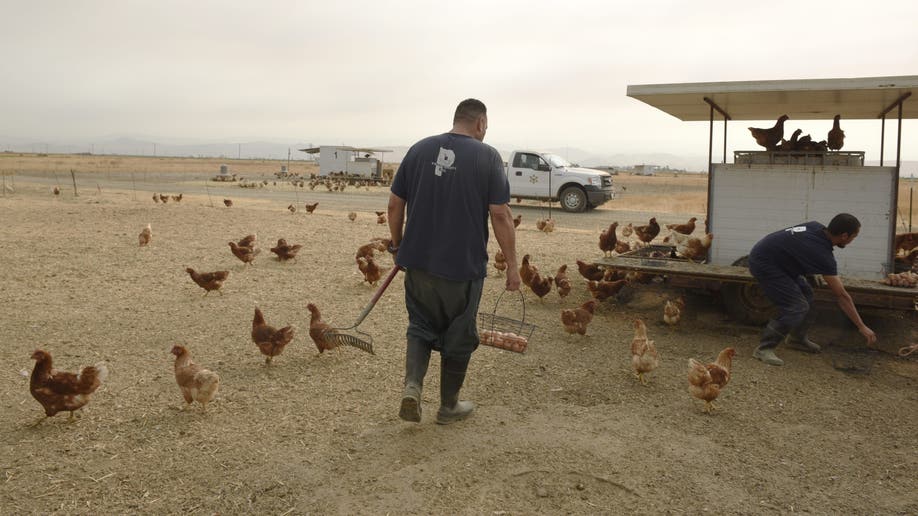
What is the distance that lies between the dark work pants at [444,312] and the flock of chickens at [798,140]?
609 cm

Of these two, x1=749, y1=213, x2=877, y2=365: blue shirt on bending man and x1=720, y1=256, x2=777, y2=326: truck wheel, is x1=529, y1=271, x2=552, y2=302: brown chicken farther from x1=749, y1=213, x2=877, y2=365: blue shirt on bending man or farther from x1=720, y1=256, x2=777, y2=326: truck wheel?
x1=749, y1=213, x2=877, y2=365: blue shirt on bending man

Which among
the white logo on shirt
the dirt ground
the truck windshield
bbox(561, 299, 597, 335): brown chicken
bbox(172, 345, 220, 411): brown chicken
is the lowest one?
the dirt ground

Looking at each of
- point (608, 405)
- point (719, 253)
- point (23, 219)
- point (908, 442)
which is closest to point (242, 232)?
point (23, 219)

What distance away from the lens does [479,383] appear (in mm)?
5430

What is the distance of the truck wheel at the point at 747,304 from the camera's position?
744cm

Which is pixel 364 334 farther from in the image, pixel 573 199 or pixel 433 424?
pixel 573 199

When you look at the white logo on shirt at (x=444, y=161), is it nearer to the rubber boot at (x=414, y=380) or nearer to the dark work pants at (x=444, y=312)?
the dark work pants at (x=444, y=312)

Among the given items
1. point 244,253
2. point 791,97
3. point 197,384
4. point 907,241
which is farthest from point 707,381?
point 244,253

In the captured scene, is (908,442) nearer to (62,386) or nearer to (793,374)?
(793,374)

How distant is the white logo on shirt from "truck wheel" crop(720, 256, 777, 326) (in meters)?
4.89

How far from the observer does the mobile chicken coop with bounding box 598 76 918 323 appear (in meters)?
7.24

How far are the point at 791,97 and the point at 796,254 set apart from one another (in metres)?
2.78

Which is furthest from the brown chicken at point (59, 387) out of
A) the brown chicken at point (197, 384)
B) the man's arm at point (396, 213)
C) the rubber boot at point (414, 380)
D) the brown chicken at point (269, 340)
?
the man's arm at point (396, 213)

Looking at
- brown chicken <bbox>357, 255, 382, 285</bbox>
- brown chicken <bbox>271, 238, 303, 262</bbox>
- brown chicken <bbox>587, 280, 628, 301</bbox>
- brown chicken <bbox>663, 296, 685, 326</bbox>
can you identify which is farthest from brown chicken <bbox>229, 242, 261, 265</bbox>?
brown chicken <bbox>663, 296, 685, 326</bbox>
